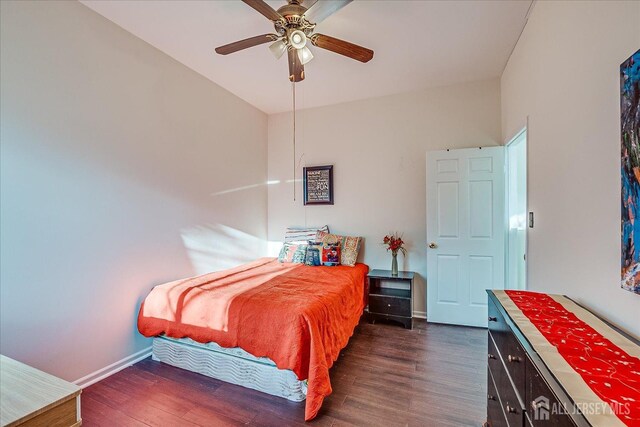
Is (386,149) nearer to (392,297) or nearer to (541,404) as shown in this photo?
(392,297)

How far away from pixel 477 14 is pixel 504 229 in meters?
2.14

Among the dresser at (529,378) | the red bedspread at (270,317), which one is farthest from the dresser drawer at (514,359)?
the red bedspread at (270,317)

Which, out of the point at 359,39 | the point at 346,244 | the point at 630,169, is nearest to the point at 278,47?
the point at 359,39

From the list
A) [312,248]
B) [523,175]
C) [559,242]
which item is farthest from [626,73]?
[312,248]

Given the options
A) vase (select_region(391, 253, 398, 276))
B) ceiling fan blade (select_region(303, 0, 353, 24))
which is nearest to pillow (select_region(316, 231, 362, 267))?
vase (select_region(391, 253, 398, 276))

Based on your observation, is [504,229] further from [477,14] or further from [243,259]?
[243,259]

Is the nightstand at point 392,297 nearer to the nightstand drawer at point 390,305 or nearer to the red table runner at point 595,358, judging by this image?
the nightstand drawer at point 390,305

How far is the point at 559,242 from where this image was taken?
1687mm

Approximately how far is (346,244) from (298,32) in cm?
254

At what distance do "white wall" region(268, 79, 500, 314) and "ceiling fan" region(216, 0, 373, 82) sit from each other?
4.93 feet

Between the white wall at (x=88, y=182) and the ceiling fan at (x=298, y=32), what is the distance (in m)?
1.06

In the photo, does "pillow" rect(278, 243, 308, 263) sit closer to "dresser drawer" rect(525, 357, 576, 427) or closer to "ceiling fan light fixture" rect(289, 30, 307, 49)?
"ceiling fan light fixture" rect(289, 30, 307, 49)

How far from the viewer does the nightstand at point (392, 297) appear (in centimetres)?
328

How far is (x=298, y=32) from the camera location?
1938mm
